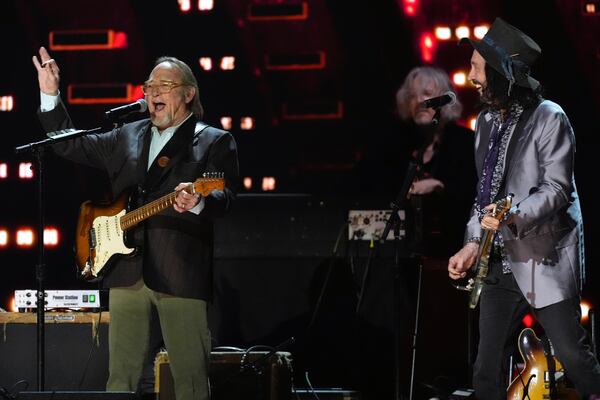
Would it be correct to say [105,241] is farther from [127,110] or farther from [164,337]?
[127,110]

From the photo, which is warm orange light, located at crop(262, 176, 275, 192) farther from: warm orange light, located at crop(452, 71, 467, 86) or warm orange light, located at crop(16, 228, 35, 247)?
warm orange light, located at crop(16, 228, 35, 247)

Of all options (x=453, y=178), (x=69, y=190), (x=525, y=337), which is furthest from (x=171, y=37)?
(x=525, y=337)

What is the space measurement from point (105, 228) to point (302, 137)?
4.15m

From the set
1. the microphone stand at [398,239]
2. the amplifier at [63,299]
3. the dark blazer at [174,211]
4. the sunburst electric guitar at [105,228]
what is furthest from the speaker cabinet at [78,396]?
the microphone stand at [398,239]

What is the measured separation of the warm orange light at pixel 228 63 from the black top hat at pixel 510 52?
178 inches

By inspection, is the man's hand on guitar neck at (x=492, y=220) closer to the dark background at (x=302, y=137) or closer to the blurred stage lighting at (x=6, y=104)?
the dark background at (x=302, y=137)

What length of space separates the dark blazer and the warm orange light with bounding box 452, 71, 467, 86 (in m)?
3.67

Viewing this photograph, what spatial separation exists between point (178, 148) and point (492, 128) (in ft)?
5.12

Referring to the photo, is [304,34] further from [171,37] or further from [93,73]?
[93,73]

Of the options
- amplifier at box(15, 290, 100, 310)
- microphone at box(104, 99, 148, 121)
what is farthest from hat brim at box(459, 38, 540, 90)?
amplifier at box(15, 290, 100, 310)

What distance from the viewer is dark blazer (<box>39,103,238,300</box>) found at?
15.0 feet

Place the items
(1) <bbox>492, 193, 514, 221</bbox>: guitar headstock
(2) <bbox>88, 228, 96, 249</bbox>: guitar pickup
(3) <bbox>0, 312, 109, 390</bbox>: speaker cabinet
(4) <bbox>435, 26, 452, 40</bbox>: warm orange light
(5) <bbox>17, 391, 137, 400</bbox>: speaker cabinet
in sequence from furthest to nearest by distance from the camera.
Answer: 1. (4) <bbox>435, 26, 452, 40</bbox>: warm orange light
2. (3) <bbox>0, 312, 109, 390</bbox>: speaker cabinet
3. (2) <bbox>88, 228, 96, 249</bbox>: guitar pickup
4. (5) <bbox>17, 391, 137, 400</bbox>: speaker cabinet
5. (1) <bbox>492, 193, 514, 221</bbox>: guitar headstock

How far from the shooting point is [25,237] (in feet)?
27.5

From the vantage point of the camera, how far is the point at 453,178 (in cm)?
646
